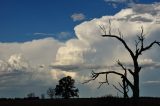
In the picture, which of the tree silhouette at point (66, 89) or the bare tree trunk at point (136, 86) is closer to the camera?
the bare tree trunk at point (136, 86)

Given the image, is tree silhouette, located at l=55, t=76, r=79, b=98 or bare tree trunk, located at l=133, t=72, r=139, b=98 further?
tree silhouette, located at l=55, t=76, r=79, b=98

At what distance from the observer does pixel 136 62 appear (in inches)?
1602

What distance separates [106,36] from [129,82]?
417 cm

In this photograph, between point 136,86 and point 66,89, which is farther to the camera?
point 66,89
